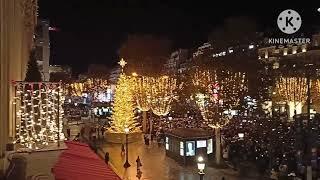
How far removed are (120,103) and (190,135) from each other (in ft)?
47.2

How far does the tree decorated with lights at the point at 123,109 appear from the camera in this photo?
147 ft

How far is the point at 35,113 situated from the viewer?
14.8 m

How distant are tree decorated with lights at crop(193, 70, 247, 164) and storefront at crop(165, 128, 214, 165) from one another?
1266 mm

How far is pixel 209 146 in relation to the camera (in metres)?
33.2

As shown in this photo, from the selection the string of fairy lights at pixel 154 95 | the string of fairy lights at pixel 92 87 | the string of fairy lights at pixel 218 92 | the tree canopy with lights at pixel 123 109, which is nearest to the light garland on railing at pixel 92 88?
the string of fairy lights at pixel 92 87

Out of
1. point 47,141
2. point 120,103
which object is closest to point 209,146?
point 120,103

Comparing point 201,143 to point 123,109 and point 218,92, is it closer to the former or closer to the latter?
point 218,92

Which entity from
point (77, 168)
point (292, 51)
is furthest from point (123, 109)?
point (292, 51)

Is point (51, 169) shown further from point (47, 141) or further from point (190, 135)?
point (190, 135)

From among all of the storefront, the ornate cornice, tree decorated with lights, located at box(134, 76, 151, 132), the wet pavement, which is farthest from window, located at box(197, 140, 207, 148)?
tree decorated with lights, located at box(134, 76, 151, 132)

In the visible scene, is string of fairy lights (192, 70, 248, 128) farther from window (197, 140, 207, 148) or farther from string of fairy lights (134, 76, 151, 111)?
string of fairy lights (134, 76, 151, 111)

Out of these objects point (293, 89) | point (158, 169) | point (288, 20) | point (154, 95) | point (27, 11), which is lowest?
point (158, 169)

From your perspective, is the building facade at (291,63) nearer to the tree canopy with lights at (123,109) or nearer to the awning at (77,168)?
the tree canopy with lights at (123,109)

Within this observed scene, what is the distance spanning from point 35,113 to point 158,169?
1663cm
